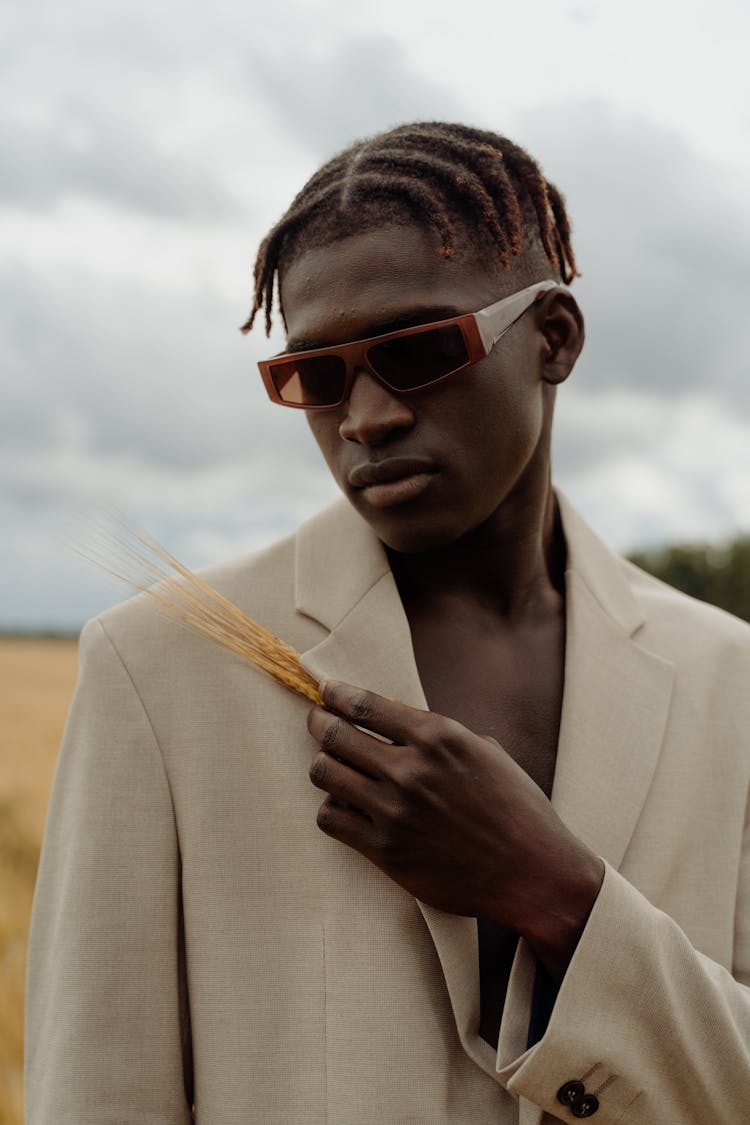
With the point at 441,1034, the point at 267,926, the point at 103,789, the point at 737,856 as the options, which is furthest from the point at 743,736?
the point at 103,789

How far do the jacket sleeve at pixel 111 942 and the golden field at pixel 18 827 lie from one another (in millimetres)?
4785

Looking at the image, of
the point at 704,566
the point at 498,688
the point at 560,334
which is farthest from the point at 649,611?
the point at 704,566

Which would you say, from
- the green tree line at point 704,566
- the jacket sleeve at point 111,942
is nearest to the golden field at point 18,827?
the jacket sleeve at point 111,942

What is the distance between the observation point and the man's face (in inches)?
96.0

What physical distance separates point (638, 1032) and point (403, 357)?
4.90 ft

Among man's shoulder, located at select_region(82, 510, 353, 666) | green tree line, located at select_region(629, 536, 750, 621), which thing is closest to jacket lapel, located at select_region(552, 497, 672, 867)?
man's shoulder, located at select_region(82, 510, 353, 666)

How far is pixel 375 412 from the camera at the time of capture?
244cm

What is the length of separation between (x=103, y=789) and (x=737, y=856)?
1.51m

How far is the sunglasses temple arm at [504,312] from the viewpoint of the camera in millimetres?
2469

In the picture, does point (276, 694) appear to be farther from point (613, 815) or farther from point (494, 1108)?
point (494, 1108)

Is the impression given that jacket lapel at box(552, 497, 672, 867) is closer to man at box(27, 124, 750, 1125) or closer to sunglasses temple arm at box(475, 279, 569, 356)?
man at box(27, 124, 750, 1125)

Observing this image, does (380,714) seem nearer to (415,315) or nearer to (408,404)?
(408,404)

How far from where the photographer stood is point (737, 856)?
2.78m

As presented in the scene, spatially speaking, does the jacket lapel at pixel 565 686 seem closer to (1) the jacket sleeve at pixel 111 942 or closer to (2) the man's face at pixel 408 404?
(2) the man's face at pixel 408 404
